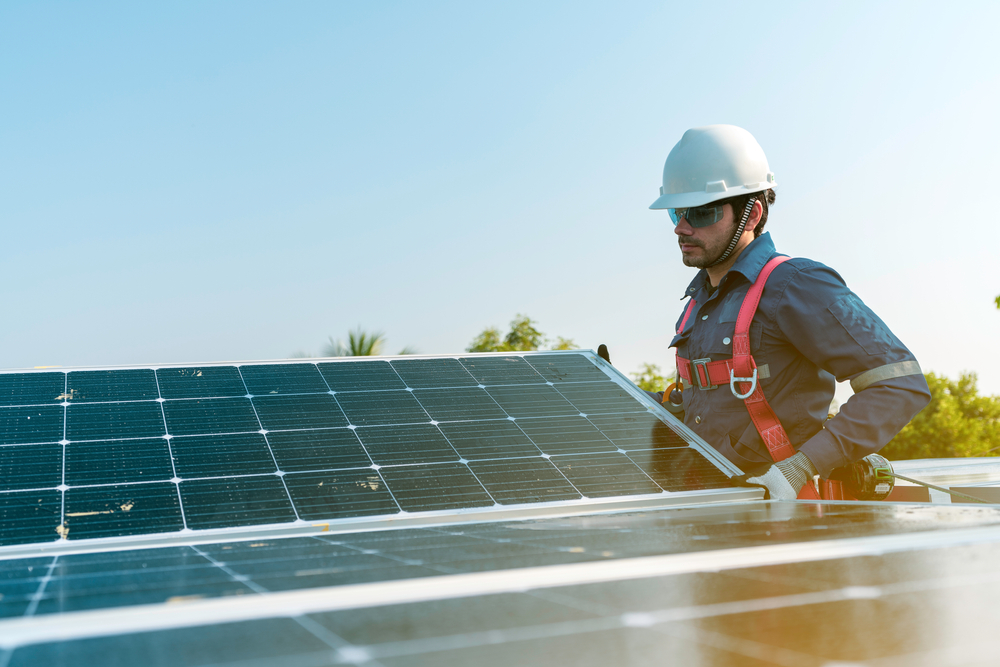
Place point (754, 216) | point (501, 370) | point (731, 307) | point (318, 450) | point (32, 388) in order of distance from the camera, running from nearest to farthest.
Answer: point (318, 450) → point (32, 388) → point (731, 307) → point (754, 216) → point (501, 370)

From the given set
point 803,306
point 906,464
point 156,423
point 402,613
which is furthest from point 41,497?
point 906,464

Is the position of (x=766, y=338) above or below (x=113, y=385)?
above

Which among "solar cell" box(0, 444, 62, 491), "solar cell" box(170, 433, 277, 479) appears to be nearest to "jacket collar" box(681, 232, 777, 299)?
"solar cell" box(170, 433, 277, 479)

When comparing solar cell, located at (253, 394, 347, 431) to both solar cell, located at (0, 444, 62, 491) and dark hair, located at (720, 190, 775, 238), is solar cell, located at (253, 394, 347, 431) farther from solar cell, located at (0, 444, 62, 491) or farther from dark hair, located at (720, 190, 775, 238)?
dark hair, located at (720, 190, 775, 238)

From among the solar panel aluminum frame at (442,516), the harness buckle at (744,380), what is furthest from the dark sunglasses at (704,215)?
the solar panel aluminum frame at (442,516)

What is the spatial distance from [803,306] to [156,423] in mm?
3643

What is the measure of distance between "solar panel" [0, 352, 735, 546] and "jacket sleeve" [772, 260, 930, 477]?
725mm

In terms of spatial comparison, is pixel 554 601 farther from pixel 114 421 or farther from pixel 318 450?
pixel 114 421

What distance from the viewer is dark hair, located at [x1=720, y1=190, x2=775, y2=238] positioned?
17.3 ft

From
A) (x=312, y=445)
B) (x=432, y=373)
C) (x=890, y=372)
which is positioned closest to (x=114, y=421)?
(x=312, y=445)

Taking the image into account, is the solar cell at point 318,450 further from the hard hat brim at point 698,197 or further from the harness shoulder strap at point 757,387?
the hard hat brim at point 698,197

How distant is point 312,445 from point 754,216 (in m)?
3.20

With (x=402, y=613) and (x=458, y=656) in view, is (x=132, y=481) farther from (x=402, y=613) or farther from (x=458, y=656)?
(x=458, y=656)

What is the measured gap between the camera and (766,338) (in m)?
4.80
